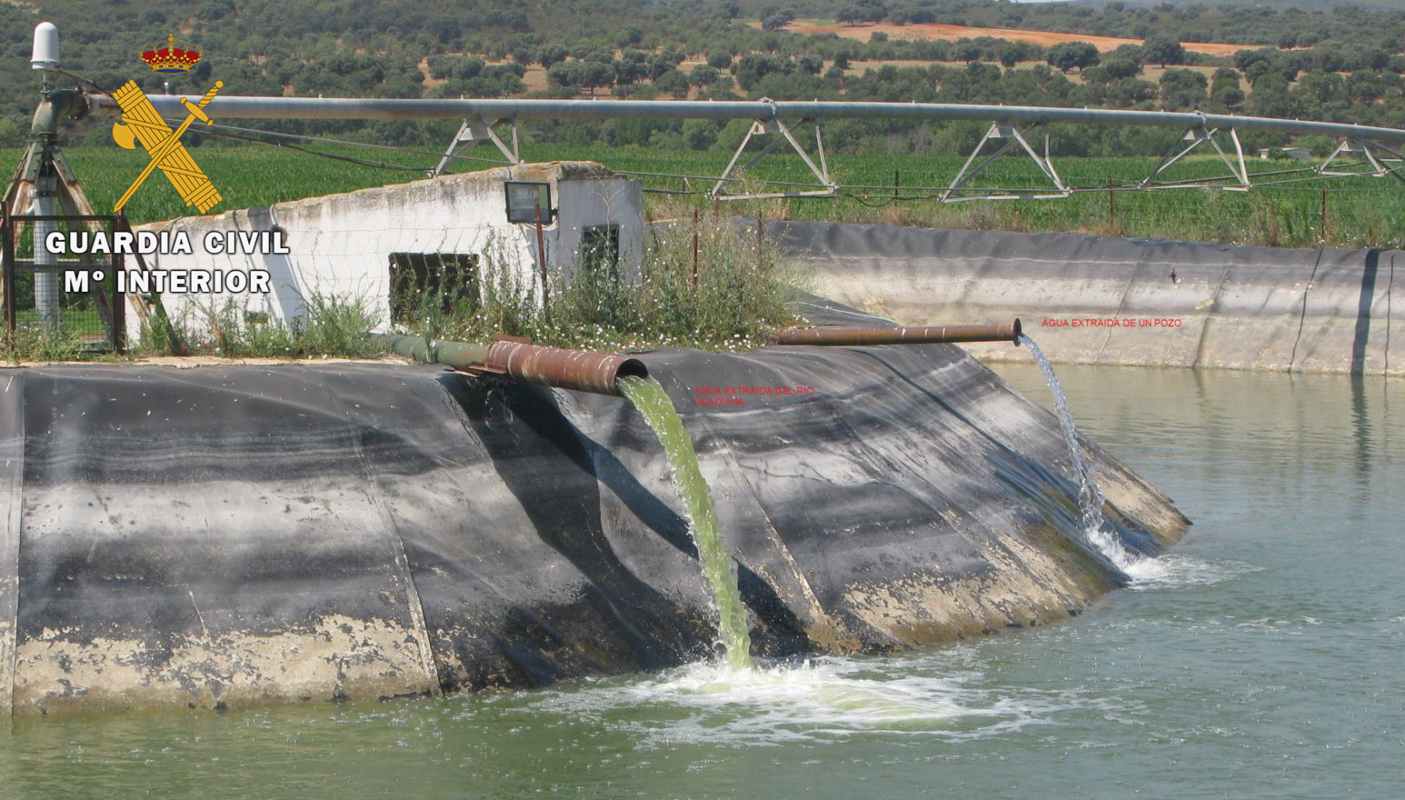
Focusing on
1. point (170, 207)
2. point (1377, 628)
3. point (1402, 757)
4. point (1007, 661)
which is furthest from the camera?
point (170, 207)

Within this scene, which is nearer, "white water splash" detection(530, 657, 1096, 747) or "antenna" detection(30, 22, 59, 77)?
"white water splash" detection(530, 657, 1096, 747)

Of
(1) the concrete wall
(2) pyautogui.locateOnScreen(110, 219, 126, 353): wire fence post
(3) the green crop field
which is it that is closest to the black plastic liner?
(2) pyautogui.locateOnScreen(110, 219, 126, 353): wire fence post

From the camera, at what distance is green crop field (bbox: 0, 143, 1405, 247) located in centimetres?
3644

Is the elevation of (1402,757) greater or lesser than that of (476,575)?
lesser

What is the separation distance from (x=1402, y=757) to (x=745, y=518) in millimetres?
5193

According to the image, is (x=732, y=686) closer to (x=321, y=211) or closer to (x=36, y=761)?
(x=36, y=761)

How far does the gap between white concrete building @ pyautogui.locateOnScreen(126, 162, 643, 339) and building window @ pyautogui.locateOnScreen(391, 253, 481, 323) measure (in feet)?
0.07

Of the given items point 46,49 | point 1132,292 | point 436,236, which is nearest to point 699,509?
point 436,236

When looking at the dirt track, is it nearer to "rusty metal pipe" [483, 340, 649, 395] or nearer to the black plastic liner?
the black plastic liner

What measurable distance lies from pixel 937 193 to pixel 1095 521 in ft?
77.8

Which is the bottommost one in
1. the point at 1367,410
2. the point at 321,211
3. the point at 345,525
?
the point at 1367,410

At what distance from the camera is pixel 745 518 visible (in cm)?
1532

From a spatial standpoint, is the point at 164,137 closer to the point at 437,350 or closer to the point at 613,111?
the point at 613,111

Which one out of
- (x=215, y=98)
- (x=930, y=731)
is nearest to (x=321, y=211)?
(x=215, y=98)
